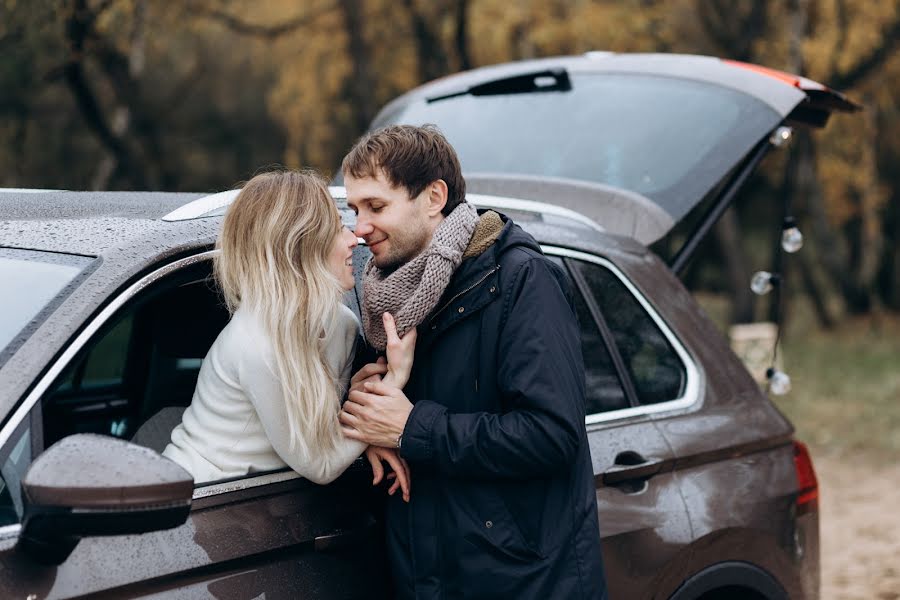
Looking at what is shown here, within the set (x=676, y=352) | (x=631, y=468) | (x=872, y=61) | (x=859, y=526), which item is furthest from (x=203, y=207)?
(x=872, y=61)

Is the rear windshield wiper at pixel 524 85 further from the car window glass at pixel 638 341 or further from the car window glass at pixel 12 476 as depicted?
the car window glass at pixel 12 476

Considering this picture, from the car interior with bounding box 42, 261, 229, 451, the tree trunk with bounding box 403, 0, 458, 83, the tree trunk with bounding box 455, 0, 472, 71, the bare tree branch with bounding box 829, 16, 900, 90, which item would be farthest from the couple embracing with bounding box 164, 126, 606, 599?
the bare tree branch with bounding box 829, 16, 900, 90

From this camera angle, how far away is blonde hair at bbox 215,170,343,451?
2.53 metres

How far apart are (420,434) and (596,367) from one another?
956 millimetres

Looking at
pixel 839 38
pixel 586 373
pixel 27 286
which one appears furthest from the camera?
pixel 839 38

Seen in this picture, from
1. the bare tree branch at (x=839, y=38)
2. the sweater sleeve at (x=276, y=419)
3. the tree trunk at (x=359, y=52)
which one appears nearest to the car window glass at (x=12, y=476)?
the sweater sleeve at (x=276, y=419)

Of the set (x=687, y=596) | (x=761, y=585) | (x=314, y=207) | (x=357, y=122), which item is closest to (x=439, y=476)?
(x=314, y=207)

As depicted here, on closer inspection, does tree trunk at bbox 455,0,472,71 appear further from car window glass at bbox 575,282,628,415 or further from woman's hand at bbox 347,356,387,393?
woman's hand at bbox 347,356,387,393

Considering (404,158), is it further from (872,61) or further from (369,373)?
(872,61)

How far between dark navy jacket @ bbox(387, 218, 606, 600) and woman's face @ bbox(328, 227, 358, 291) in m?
0.22

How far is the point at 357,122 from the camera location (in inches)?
753

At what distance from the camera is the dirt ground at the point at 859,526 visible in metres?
6.79

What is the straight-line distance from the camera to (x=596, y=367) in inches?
133

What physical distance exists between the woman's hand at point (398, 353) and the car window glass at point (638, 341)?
3.08 ft
